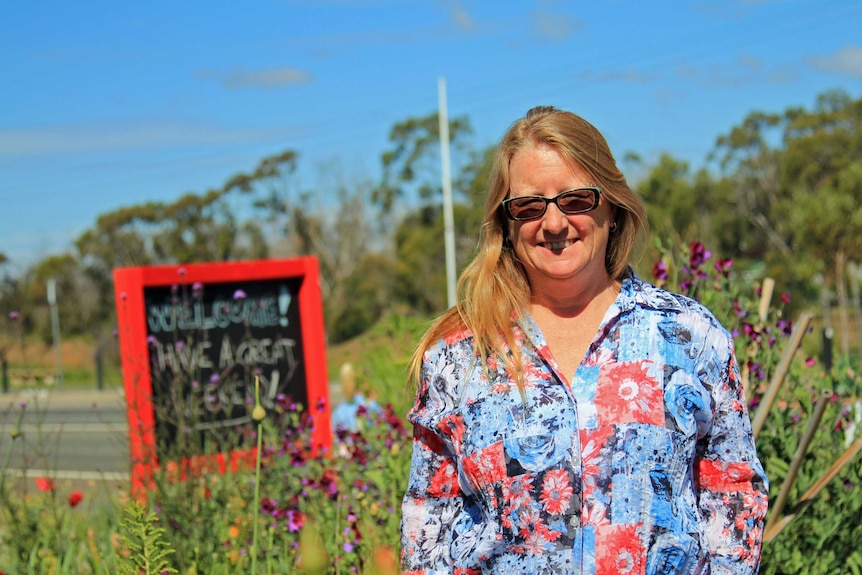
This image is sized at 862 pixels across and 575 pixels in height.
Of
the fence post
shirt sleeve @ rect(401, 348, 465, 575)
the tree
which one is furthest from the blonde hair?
the tree

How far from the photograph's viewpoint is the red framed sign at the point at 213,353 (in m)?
4.09

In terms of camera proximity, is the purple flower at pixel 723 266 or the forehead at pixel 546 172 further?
the purple flower at pixel 723 266

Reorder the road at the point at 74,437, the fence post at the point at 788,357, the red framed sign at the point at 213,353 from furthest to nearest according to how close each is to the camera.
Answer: the road at the point at 74,437 < the red framed sign at the point at 213,353 < the fence post at the point at 788,357

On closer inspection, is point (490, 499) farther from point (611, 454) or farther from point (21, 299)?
point (21, 299)

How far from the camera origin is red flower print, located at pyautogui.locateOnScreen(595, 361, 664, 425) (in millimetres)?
1791

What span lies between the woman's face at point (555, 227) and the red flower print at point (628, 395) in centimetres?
21

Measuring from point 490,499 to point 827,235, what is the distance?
17.3m

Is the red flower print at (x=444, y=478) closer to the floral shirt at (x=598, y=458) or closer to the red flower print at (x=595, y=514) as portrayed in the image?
the floral shirt at (x=598, y=458)

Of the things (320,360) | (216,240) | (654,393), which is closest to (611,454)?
(654,393)

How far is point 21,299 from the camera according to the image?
9875 millimetres

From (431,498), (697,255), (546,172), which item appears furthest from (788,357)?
(431,498)

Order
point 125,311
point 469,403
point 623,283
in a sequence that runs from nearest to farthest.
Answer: point 469,403 → point 623,283 → point 125,311

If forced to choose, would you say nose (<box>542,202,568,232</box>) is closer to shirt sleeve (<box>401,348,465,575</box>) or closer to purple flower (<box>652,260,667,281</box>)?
shirt sleeve (<box>401,348,465,575</box>)

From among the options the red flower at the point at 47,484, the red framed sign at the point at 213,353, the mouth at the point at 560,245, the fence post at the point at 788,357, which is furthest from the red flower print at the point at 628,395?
the red flower at the point at 47,484
